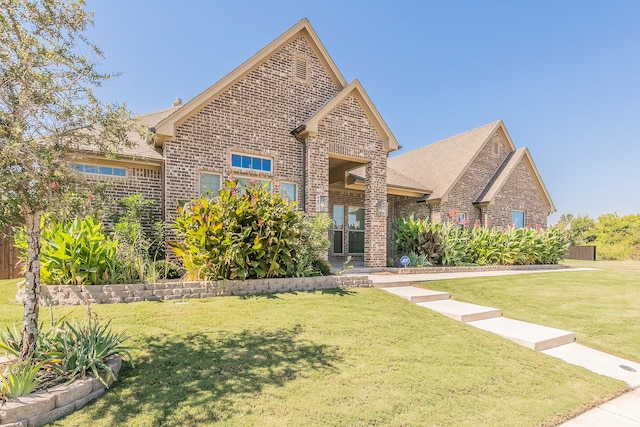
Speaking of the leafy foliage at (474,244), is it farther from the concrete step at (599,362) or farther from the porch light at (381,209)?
the concrete step at (599,362)

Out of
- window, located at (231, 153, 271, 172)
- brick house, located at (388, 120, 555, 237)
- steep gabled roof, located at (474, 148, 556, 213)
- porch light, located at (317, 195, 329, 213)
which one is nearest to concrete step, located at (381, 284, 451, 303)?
porch light, located at (317, 195, 329, 213)

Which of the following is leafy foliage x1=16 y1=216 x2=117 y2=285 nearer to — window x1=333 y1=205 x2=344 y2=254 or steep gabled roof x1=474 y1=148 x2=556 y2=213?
window x1=333 y1=205 x2=344 y2=254

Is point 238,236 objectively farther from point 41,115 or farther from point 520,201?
point 520,201

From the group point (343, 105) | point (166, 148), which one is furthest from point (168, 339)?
point (343, 105)

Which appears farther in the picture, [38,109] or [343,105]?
[343,105]

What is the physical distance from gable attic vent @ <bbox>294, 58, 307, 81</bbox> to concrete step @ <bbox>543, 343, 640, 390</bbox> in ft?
33.6

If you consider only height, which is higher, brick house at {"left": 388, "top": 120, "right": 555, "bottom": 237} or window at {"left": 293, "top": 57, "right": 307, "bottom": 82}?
window at {"left": 293, "top": 57, "right": 307, "bottom": 82}

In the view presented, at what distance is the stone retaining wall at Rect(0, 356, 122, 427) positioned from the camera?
104 inches

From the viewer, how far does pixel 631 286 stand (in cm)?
1138

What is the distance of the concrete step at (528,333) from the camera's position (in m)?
5.44

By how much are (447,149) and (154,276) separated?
18153mm

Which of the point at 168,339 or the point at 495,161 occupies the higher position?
the point at 495,161

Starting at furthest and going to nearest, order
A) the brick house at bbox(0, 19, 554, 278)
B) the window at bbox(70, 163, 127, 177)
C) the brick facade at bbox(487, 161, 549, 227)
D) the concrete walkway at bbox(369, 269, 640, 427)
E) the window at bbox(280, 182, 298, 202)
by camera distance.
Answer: the brick facade at bbox(487, 161, 549, 227) → the window at bbox(280, 182, 298, 202) → the brick house at bbox(0, 19, 554, 278) → the window at bbox(70, 163, 127, 177) → the concrete walkway at bbox(369, 269, 640, 427)

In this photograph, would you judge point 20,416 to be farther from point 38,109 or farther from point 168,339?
point 38,109
